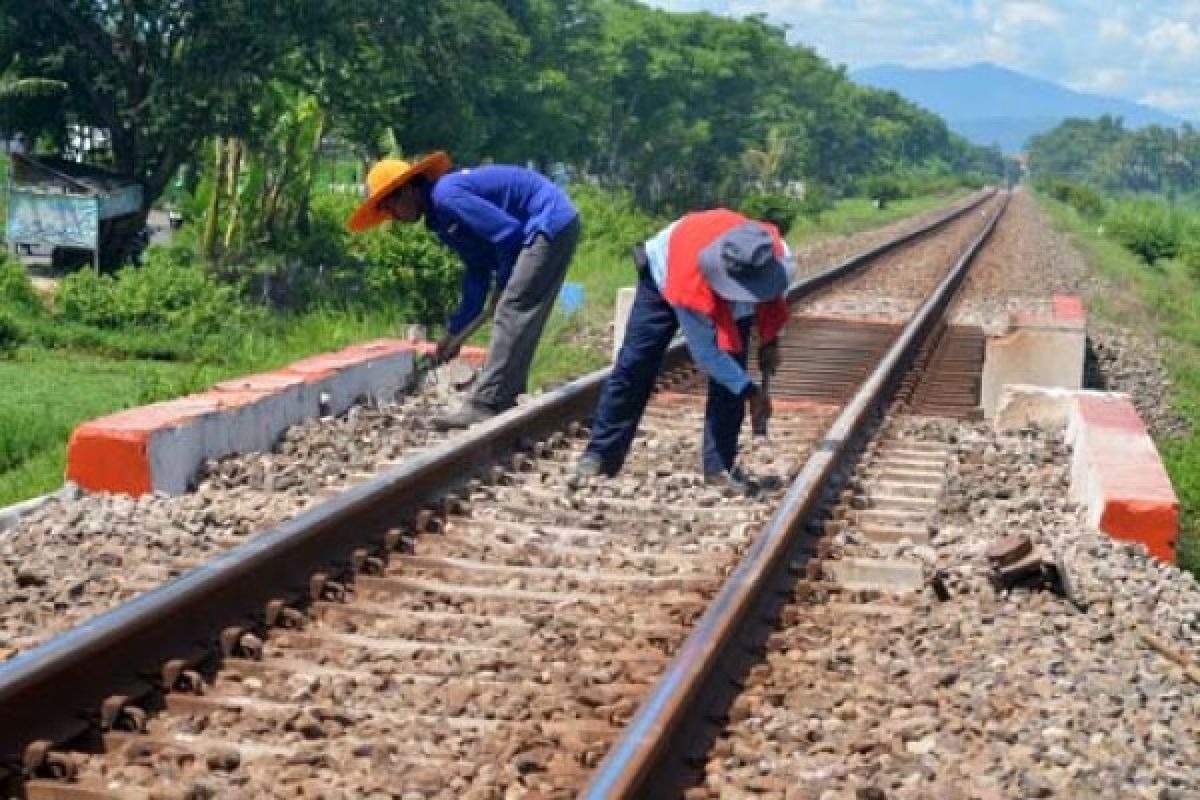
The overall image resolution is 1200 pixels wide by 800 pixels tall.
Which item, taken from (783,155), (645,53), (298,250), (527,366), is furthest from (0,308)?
(783,155)

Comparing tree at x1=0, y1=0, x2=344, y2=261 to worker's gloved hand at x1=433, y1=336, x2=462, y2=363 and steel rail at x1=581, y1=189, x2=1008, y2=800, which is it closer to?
worker's gloved hand at x1=433, y1=336, x2=462, y2=363

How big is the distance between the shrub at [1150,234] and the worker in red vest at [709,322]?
117ft

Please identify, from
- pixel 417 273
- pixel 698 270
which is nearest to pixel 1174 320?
pixel 417 273

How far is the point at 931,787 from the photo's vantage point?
444 centimetres

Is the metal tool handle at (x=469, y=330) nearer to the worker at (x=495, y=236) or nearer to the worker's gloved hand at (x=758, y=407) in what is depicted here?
the worker at (x=495, y=236)

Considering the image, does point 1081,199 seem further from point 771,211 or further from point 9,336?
point 9,336

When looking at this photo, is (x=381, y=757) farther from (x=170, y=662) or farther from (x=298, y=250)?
(x=298, y=250)

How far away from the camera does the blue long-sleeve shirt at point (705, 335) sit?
26.0 feet

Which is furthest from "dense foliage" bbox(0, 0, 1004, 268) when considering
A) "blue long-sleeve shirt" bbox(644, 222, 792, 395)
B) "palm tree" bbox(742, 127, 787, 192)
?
"palm tree" bbox(742, 127, 787, 192)

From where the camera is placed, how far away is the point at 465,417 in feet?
30.7

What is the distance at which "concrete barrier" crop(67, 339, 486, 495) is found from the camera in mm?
7465

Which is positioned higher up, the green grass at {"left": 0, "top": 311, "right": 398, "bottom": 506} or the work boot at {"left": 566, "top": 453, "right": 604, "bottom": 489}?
the work boot at {"left": 566, "top": 453, "right": 604, "bottom": 489}

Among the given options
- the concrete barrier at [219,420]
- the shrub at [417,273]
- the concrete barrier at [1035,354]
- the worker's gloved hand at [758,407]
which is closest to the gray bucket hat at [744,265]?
the worker's gloved hand at [758,407]

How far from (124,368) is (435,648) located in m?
7.75
